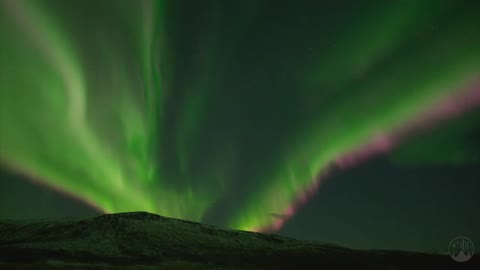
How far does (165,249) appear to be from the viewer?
121 m

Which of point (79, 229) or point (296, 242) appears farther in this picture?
point (296, 242)

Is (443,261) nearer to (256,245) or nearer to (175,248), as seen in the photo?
(256,245)

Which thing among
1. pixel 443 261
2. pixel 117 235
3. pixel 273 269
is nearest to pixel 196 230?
pixel 117 235

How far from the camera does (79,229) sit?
13225cm

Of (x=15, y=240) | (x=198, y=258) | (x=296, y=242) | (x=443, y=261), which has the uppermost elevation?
(x=15, y=240)

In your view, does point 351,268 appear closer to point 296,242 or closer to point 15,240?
point 296,242

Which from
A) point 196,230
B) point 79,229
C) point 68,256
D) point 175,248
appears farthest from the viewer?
point 196,230

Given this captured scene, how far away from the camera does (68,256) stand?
93.2 meters

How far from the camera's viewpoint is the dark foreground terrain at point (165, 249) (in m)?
95.1

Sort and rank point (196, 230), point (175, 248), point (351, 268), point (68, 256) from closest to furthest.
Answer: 1. point (68, 256)
2. point (351, 268)
3. point (175, 248)
4. point (196, 230)

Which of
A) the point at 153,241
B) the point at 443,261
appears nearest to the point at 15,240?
the point at 153,241

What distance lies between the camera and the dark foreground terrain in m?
95.1

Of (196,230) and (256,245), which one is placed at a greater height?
(196,230)

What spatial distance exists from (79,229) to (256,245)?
55.3 metres
